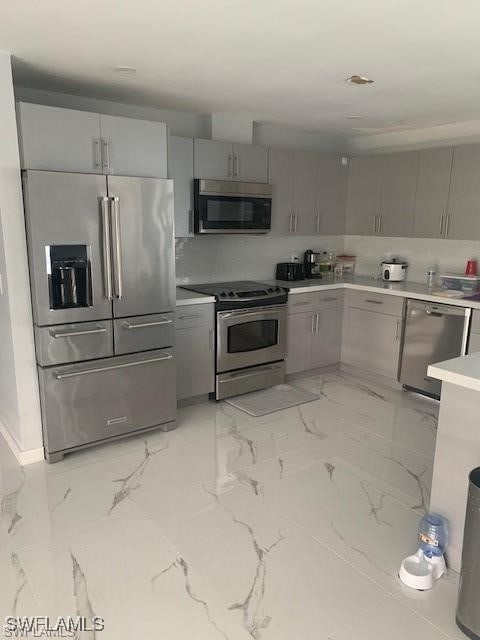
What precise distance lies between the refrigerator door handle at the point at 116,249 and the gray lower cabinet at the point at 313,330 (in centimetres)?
190

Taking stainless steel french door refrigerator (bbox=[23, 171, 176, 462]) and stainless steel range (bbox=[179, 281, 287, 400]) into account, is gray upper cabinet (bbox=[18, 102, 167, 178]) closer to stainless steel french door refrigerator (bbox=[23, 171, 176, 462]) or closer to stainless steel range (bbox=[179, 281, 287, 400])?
stainless steel french door refrigerator (bbox=[23, 171, 176, 462])

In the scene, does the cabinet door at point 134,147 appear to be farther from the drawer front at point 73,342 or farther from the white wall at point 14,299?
the drawer front at point 73,342

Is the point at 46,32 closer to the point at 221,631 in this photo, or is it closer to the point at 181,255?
the point at 181,255

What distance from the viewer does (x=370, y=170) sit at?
16.9 feet

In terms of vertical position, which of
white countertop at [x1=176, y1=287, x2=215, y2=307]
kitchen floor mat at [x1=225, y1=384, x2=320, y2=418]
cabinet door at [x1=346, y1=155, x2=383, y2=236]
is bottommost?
kitchen floor mat at [x1=225, y1=384, x2=320, y2=418]

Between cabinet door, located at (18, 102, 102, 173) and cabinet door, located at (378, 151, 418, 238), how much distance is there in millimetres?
3046

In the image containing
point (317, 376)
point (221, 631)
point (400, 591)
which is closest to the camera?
point (221, 631)

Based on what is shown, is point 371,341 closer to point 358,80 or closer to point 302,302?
point 302,302

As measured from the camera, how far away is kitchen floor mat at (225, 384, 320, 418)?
4.15 metres

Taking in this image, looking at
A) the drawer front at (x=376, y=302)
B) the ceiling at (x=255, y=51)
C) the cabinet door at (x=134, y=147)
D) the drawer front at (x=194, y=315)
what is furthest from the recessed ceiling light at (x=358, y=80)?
the drawer front at (x=376, y=302)

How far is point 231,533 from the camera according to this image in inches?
100

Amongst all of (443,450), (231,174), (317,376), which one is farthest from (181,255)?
(443,450)

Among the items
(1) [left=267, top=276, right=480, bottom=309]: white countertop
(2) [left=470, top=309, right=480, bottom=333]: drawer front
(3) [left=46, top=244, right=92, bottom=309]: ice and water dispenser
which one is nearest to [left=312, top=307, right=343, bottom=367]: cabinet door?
(1) [left=267, top=276, right=480, bottom=309]: white countertop

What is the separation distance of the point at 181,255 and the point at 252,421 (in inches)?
65.4
